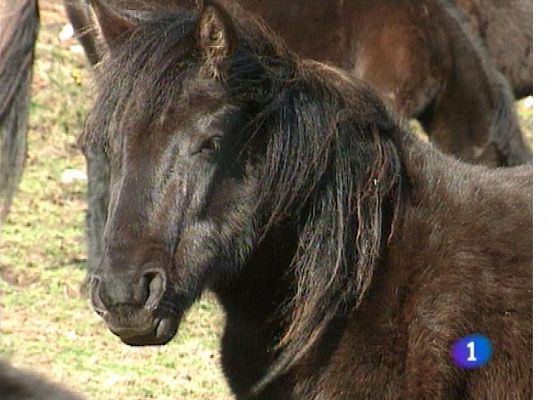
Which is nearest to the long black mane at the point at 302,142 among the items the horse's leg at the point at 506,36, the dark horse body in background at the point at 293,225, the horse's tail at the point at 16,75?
the dark horse body in background at the point at 293,225

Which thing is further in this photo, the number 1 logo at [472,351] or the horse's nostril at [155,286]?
the number 1 logo at [472,351]

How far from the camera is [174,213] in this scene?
9.76 feet

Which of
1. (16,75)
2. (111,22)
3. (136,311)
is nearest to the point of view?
(136,311)

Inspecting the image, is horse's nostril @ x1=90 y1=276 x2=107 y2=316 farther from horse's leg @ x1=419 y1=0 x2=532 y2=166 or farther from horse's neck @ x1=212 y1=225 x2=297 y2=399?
horse's leg @ x1=419 y1=0 x2=532 y2=166

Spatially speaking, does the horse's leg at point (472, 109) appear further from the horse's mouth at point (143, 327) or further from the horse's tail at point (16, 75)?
the horse's mouth at point (143, 327)

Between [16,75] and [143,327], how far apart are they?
8.01 ft

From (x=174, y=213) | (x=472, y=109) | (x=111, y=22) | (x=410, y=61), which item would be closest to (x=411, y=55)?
(x=410, y=61)

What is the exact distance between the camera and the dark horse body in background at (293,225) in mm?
2990

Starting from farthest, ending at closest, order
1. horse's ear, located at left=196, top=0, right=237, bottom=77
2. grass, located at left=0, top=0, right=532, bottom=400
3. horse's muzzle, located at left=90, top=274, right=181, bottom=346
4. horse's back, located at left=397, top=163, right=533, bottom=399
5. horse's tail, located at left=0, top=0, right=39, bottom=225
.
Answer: grass, located at left=0, top=0, right=532, bottom=400
horse's tail, located at left=0, top=0, right=39, bottom=225
horse's back, located at left=397, top=163, right=533, bottom=399
horse's ear, located at left=196, top=0, right=237, bottom=77
horse's muzzle, located at left=90, top=274, right=181, bottom=346

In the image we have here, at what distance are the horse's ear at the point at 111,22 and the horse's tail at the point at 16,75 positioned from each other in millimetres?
1687

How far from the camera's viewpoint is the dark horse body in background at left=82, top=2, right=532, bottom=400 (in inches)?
118

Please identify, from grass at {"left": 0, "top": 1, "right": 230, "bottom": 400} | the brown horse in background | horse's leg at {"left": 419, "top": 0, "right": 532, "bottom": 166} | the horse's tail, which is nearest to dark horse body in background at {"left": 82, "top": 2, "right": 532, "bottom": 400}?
grass at {"left": 0, "top": 1, "right": 230, "bottom": 400}

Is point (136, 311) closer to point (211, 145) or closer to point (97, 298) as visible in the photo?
point (97, 298)
